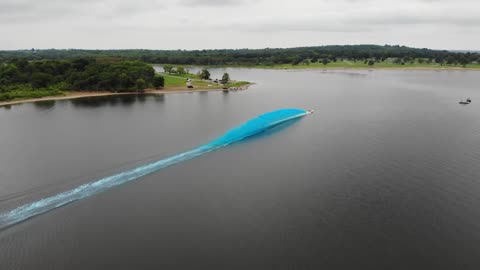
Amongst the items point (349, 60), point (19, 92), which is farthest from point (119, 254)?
point (349, 60)

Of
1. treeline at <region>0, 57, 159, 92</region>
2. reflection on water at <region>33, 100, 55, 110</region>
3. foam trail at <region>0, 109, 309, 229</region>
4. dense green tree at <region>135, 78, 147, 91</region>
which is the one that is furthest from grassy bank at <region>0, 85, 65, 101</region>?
foam trail at <region>0, 109, 309, 229</region>

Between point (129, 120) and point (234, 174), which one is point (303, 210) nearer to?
point (234, 174)

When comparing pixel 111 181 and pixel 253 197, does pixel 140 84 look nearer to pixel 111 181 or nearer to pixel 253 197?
pixel 111 181

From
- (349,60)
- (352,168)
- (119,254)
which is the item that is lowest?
(119,254)

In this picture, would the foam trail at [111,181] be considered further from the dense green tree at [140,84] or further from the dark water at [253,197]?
the dense green tree at [140,84]

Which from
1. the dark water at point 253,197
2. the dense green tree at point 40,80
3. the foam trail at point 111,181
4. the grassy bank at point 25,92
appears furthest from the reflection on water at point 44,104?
the foam trail at point 111,181

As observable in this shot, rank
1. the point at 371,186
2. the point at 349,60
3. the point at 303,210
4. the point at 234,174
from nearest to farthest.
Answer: the point at 303,210, the point at 371,186, the point at 234,174, the point at 349,60
